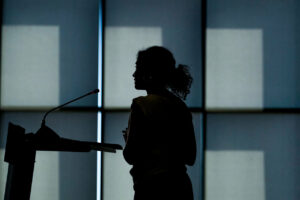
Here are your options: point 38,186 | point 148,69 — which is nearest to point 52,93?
point 38,186

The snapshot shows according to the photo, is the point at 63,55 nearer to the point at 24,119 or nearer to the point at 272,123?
the point at 24,119

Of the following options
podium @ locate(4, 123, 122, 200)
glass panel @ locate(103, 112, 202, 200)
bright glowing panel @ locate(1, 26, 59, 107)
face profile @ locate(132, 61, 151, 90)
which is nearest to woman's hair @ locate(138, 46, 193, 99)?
face profile @ locate(132, 61, 151, 90)

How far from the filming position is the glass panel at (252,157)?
3625 mm

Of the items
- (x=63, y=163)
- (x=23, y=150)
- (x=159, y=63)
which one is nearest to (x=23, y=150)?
(x=23, y=150)

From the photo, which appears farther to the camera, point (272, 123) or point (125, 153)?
point (272, 123)

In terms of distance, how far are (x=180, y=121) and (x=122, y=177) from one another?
1.84 m

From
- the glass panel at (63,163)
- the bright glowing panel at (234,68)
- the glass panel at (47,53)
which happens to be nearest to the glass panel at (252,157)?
the bright glowing panel at (234,68)

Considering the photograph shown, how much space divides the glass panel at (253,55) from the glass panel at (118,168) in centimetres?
36

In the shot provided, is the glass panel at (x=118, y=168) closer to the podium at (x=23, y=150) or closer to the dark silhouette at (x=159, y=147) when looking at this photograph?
the podium at (x=23, y=150)

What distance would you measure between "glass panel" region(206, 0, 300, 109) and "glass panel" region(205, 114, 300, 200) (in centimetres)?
14

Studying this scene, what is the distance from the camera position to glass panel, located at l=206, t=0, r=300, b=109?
3.68m

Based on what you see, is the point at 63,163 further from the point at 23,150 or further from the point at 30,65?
the point at 23,150

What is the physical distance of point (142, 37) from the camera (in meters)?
3.71

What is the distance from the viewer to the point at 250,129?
3.66 meters
